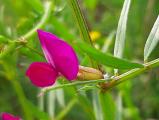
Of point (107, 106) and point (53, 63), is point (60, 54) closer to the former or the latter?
point (53, 63)

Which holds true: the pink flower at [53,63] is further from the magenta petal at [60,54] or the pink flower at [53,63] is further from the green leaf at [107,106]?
the green leaf at [107,106]

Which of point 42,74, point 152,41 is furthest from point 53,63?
point 152,41

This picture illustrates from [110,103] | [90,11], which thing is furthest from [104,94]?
[90,11]

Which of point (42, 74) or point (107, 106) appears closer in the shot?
point (42, 74)

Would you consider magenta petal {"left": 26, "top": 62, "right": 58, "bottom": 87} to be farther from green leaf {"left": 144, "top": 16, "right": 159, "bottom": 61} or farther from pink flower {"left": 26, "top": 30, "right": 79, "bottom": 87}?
green leaf {"left": 144, "top": 16, "right": 159, "bottom": 61}

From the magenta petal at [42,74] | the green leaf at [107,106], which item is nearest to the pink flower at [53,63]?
the magenta petal at [42,74]
